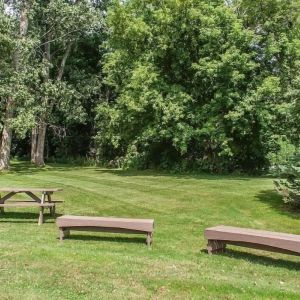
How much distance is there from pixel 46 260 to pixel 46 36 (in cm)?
2586

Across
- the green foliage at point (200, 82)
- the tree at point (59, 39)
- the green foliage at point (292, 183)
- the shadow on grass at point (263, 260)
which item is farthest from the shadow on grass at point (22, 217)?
the tree at point (59, 39)

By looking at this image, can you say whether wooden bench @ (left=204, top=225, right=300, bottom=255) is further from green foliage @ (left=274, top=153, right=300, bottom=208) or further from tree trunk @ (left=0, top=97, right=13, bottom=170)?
tree trunk @ (left=0, top=97, right=13, bottom=170)

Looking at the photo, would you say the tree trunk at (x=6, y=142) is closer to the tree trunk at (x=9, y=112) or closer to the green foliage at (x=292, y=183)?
the tree trunk at (x=9, y=112)

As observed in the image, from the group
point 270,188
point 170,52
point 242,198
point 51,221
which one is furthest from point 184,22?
point 51,221

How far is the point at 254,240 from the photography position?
7.29m

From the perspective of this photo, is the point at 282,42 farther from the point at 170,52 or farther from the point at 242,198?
the point at 242,198

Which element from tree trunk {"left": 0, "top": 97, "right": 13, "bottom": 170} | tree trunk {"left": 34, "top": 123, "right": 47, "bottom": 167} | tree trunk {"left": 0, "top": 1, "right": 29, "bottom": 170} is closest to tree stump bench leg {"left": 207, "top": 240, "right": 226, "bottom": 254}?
tree trunk {"left": 0, "top": 1, "right": 29, "bottom": 170}

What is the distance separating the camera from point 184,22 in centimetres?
2342

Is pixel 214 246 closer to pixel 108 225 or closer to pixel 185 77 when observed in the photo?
pixel 108 225

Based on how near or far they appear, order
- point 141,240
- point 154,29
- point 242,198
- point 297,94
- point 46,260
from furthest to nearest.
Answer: point 154,29
point 242,198
point 297,94
point 141,240
point 46,260

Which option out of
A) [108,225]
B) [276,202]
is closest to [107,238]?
[108,225]

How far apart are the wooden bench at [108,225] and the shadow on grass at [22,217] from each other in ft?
7.71

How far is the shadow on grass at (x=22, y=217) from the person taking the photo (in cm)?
1062

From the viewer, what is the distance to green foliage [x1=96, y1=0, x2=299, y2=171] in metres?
22.0
